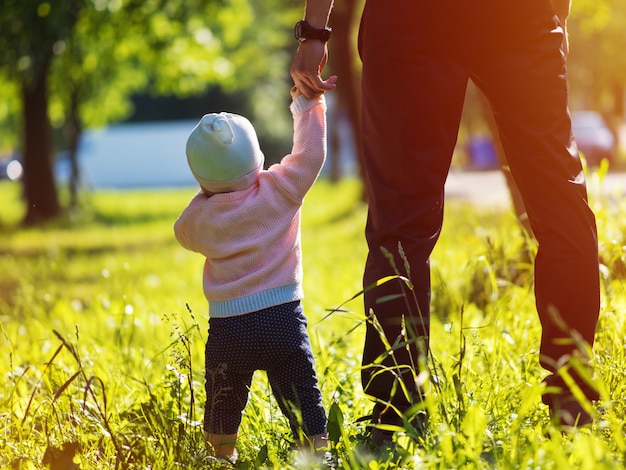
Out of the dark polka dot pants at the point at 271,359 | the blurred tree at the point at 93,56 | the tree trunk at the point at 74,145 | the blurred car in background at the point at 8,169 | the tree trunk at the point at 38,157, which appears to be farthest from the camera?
the blurred car in background at the point at 8,169

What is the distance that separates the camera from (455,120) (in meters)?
2.48

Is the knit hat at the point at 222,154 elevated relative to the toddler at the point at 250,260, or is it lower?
elevated

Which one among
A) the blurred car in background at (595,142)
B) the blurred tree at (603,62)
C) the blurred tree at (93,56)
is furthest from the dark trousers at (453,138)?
the blurred car in background at (595,142)

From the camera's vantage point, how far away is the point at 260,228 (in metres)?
2.59

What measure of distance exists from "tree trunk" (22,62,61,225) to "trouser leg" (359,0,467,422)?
1657cm

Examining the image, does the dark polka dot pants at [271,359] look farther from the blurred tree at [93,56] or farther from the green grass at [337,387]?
the blurred tree at [93,56]

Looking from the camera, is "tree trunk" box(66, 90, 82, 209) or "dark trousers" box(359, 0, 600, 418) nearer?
"dark trousers" box(359, 0, 600, 418)

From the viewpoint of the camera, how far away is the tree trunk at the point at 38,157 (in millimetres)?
18422

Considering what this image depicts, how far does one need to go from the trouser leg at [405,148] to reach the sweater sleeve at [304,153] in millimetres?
177

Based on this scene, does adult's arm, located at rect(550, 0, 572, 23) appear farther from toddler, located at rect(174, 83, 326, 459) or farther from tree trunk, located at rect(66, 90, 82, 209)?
tree trunk, located at rect(66, 90, 82, 209)

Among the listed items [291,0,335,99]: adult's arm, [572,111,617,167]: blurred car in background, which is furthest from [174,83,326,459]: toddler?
[572,111,617,167]: blurred car in background

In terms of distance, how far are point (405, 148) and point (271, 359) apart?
696 millimetres

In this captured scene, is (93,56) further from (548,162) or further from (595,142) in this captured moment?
(548,162)

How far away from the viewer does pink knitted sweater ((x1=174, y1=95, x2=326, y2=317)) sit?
2578 millimetres
